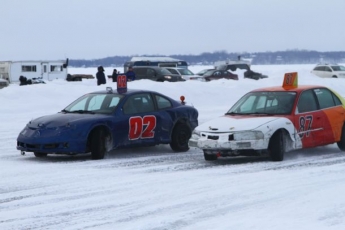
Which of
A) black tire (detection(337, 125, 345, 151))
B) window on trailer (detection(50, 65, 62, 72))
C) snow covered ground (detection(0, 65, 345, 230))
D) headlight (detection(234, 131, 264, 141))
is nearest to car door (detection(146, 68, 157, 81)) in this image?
window on trailer (detection(50, 65, 62, 72))

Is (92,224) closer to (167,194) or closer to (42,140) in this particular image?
(167,194)

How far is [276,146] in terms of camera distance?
12969 mm

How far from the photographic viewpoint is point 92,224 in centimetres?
793

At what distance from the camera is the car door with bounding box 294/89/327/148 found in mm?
13617

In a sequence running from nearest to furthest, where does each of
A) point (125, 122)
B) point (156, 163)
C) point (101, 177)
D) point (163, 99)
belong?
1. point (101, 177)
2. point (156, 163)
3. point (125, 122)
4. point (163, 99)

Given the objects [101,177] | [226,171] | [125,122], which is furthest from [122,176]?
[125,122]

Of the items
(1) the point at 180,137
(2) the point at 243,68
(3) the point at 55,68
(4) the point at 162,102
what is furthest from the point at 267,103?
(2) the point at 243,68

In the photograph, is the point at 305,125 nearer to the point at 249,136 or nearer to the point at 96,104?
the point at 249,136

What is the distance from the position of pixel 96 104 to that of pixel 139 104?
0.83 meters

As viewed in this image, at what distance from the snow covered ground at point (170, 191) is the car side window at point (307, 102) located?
866mm

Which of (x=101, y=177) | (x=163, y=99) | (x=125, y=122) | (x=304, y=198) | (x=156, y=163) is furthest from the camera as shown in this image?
(x=163, y=99)

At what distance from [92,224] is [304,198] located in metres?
2.77

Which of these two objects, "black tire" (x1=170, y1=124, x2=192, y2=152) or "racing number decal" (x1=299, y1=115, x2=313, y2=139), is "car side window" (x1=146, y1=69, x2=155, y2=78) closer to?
"black tire" (x1=170, y1=124, x2=192, y2=152)

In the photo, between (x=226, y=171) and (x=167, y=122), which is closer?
(x=226, y=171)
